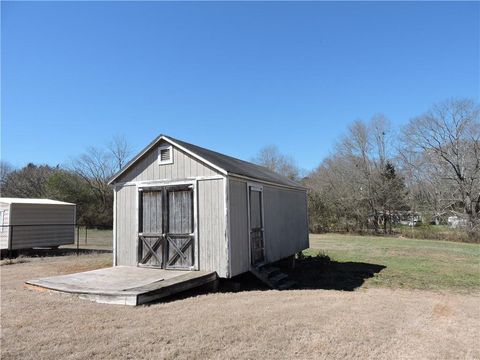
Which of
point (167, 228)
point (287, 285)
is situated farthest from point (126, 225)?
point (287, 285)

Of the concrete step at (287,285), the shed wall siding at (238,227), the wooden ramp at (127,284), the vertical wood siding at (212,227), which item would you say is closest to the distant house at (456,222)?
the concrete step at (287,285)

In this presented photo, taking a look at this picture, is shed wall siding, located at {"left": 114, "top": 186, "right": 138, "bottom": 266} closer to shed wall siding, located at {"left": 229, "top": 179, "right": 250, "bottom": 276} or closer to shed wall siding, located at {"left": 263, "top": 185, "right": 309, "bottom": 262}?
shed wall siding, located at {"left": 229, "top": 179, "right": 250, "bottom": 276}

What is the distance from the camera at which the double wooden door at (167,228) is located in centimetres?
938

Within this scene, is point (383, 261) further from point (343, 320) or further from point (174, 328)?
point (174, 328)

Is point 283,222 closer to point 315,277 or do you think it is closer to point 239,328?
point 315,277

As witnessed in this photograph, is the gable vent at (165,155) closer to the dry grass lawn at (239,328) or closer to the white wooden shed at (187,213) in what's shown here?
the white wooden shed at (187,213)

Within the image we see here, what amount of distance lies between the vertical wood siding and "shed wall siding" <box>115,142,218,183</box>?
36cm

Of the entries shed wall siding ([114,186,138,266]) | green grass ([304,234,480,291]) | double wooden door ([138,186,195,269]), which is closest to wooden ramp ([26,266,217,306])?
double wooden door ([138,186,195,269])

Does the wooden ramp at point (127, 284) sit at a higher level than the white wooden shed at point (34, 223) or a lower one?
lower

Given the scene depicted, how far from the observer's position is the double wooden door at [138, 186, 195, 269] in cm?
938

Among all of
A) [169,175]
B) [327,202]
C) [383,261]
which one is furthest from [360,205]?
[169,175]

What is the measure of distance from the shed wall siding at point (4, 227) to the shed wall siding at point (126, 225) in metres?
9.03

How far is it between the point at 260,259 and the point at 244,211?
5.73ft

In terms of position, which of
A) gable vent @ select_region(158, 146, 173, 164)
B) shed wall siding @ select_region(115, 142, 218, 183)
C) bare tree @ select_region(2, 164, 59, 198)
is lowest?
shed wall siding @ select_region(115, 142, 218, 183)
